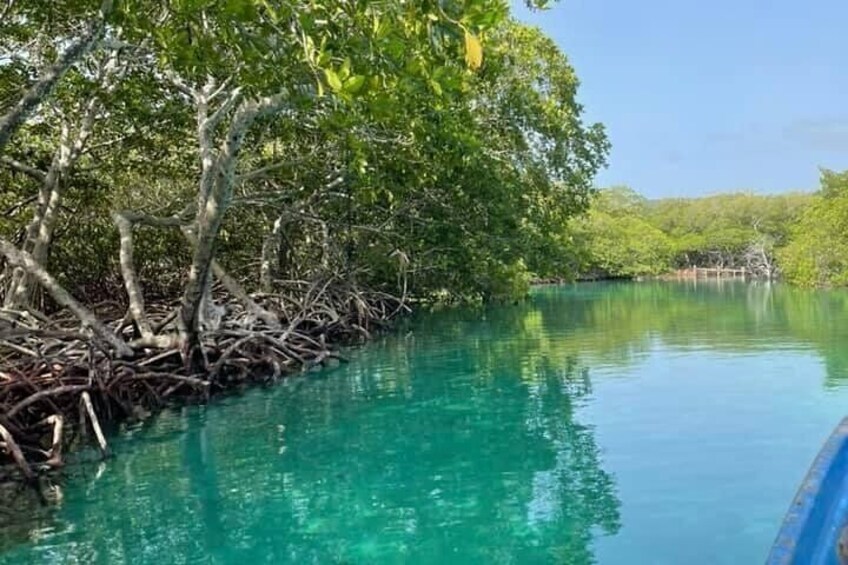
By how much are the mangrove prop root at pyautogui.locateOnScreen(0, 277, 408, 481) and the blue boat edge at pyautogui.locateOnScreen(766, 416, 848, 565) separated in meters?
4.85

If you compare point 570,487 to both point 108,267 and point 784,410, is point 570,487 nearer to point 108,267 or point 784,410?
point 784,410

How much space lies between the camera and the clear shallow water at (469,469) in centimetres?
465

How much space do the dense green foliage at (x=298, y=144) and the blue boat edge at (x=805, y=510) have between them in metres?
1.67

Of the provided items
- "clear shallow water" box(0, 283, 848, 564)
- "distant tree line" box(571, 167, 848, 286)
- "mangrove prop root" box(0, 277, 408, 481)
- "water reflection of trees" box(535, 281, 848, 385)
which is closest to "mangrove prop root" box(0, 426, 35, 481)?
"mangrove prop root" box(0, 277, 408, 481)

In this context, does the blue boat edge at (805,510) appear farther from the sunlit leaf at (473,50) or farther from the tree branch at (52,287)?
the tree branch at (52,287)

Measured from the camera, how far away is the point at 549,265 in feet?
60.6

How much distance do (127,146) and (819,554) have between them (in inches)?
432

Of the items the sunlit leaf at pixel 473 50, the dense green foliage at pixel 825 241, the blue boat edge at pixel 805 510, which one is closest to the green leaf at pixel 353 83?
the sunlit leaf at pixel 473 50

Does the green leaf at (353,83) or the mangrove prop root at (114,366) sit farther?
the mangrove prop root at (114,366)

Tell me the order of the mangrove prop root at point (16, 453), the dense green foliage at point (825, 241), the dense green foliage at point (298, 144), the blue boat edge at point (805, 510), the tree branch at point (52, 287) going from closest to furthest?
1. the blue boat edge at point (805, 510)
2. the dense green foliage at point (298, 144)
3. the mangrove prop root at point (16, 453)
4. the tree branch at point (52, 287)
5. the dense green foliage at point (825, 241)

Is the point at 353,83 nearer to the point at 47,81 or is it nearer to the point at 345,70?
the point at 345,70

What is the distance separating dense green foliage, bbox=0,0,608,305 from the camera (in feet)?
12.2

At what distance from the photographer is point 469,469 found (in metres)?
6.16

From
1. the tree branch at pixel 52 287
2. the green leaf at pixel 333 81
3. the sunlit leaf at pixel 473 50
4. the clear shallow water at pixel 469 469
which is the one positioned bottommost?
the clear shallow water at pixel 469 469
